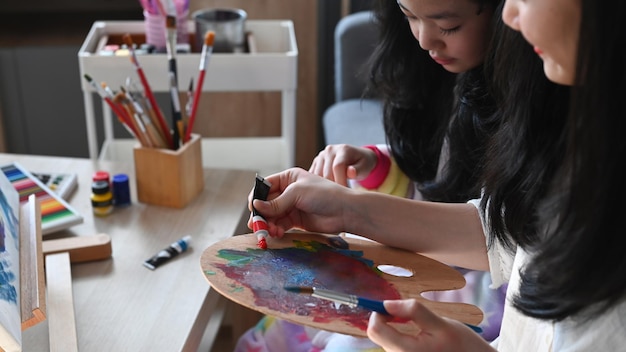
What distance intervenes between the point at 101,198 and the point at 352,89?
1012mm

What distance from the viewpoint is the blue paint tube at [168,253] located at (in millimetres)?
1006

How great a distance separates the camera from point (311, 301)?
770 mm

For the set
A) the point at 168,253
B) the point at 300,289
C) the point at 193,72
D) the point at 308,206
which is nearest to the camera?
the point at 300,289

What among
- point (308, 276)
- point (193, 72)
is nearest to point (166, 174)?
point (193, 72)

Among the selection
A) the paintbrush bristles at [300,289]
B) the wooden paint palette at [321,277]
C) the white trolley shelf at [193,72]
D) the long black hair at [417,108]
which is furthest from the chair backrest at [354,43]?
the paintbrush bristles at [300,289]

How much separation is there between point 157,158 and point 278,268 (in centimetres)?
40

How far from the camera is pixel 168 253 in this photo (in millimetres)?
1024

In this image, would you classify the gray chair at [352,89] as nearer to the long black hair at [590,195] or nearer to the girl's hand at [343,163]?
the girl's hand at [343,163]

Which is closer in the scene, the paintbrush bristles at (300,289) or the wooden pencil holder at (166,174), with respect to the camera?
the paintbrush bristles at (300,289)

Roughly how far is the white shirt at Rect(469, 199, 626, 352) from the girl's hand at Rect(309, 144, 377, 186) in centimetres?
20

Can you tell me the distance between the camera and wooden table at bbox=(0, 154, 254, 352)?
2.85 feet

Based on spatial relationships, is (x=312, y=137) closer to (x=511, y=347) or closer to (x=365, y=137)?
(x=365, y=137)

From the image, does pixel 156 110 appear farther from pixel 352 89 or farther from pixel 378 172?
pixel 352 89

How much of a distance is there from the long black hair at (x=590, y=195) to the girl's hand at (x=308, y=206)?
0.91ft
